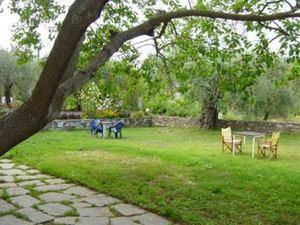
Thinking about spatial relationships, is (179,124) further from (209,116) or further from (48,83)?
(48,83)

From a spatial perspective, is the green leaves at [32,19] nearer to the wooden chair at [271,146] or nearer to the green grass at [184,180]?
the green grass at [184,180]

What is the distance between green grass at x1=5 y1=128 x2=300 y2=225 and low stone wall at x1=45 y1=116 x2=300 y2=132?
325 inches

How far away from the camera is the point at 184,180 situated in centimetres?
794

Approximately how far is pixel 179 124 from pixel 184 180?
56.4 feet

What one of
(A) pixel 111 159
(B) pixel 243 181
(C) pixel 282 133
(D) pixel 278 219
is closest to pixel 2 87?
(C) pixel 282 133

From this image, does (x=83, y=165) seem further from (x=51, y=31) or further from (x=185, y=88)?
(x=185, y=88)

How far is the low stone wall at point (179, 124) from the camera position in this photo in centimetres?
2086

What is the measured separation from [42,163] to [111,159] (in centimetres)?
174

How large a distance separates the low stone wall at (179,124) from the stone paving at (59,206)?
41.5 ft

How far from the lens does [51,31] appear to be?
843 centimetres

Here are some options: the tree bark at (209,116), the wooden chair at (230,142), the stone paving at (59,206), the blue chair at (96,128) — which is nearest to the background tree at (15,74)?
the blue chair at (96,128)

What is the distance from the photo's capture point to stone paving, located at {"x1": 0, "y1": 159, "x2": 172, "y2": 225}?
5.42 metres

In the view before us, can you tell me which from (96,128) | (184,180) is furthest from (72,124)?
(184,180)

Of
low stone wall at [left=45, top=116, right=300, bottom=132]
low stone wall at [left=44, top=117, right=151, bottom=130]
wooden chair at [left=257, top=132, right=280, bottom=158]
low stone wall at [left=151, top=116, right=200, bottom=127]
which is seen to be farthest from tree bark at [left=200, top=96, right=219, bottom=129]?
wooden chair at [left=257, top=132, right=280, bottom=158]
